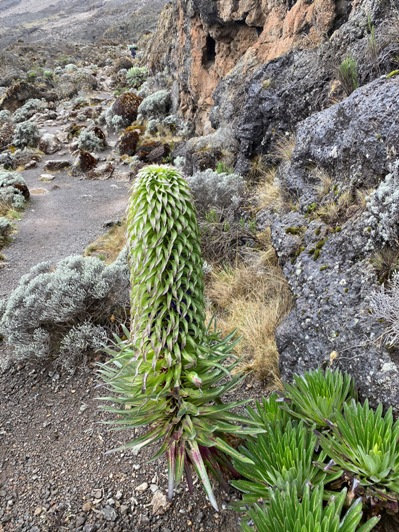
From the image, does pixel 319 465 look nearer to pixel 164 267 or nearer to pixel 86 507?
pixel 164 267

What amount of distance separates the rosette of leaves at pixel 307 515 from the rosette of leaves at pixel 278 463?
107mm

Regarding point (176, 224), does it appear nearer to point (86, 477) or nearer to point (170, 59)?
point (86, 477)

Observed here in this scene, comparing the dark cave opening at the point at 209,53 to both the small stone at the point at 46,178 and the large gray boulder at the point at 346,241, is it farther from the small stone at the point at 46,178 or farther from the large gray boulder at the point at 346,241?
the large gray boulder at the point at 346,241

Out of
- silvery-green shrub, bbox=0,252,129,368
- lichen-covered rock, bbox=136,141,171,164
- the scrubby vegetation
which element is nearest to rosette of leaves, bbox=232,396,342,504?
the scrubby vegetation

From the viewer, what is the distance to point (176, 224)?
6.23ft

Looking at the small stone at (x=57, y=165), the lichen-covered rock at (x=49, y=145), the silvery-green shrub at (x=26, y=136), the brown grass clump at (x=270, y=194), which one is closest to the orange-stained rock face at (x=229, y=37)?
the brown grass clump at (x=270, y=194)

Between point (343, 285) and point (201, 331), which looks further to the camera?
point (343, 285)

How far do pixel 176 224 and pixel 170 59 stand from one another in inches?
606

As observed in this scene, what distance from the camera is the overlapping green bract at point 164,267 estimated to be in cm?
188

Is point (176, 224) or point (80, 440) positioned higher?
point (176, 224)

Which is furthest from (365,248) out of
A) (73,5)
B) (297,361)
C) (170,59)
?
(73,5)

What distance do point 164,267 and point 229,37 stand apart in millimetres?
10095

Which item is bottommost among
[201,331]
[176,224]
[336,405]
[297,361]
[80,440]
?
[80,440]

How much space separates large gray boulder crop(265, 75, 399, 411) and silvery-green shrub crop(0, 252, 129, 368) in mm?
1928
